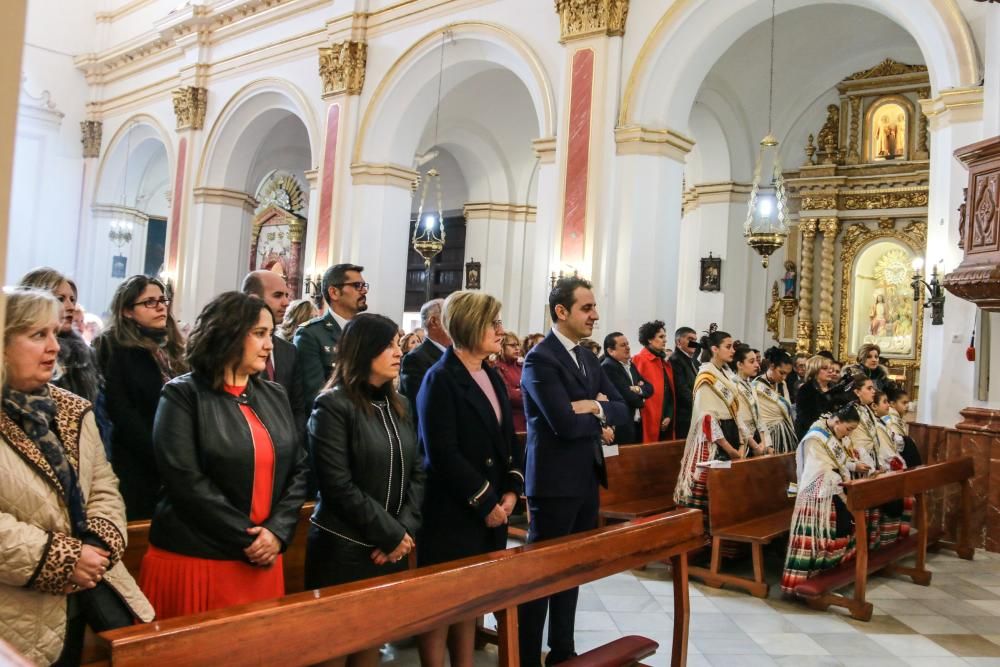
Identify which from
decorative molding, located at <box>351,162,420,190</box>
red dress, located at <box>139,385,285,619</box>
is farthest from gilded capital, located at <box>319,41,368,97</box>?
red dress, located at <box>139,385,285,619</box>

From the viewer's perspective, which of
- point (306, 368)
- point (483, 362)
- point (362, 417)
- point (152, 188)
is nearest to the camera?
point (362, 417)

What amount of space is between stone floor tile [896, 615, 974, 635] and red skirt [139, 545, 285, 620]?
3463 mm

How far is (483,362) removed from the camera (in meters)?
3.25

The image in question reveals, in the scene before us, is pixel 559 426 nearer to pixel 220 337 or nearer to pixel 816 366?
pixel 220 337

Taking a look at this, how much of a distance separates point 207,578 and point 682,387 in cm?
471

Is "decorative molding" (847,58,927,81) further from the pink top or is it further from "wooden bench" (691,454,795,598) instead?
the pink top

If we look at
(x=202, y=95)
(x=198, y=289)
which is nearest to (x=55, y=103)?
(x=202, y=95)

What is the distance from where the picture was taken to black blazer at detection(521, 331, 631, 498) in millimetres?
3121

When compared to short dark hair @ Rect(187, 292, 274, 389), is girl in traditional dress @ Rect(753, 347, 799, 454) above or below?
below

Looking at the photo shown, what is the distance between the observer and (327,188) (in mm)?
11844

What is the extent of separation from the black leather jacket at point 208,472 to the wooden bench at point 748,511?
293 cm

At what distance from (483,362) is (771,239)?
6222 millimetres

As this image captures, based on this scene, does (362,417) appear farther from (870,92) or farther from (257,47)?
(257,47)

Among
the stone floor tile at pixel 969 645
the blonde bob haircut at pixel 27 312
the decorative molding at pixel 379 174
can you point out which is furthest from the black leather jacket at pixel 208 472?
the decorative molding at pixel 379 174
